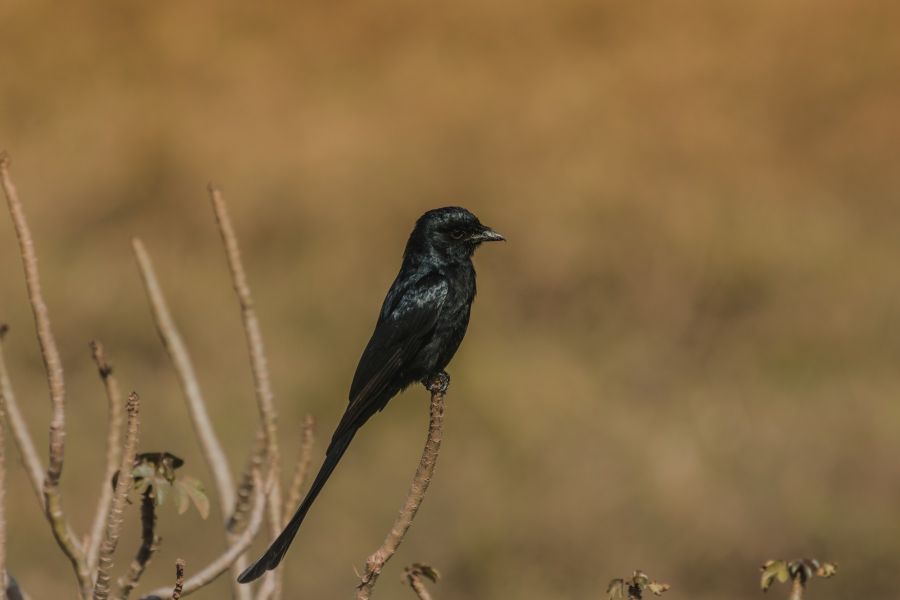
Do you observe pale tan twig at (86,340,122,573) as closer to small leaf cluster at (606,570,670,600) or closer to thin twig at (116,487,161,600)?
thin twig at (116,487,161,600)

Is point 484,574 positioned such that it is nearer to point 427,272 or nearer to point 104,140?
point 427,272

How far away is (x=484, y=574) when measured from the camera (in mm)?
7887

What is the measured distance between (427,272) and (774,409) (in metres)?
4.79

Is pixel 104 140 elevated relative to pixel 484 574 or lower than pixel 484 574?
elevated

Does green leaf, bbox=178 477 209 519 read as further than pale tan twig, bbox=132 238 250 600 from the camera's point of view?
No

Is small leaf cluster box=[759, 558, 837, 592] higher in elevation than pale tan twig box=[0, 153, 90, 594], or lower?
higher

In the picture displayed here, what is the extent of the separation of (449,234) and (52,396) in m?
2.03

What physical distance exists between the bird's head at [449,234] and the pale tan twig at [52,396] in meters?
1.94

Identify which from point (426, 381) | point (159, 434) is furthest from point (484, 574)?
point (426, 381)

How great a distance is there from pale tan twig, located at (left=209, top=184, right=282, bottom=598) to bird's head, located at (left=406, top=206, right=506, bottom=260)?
1.38 meters

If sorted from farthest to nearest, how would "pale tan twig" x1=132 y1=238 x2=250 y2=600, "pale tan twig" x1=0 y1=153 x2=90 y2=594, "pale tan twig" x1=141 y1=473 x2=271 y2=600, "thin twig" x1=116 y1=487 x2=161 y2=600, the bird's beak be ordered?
1. the bird's beak
2. "pale tan twig" x1=132 y1=238 x2=250 y2=600
3. "pale tan twig" x1=141 y1=473 x2=271 y2=600
4. "thin twig" x1=116 y1=487 x2=161 y2=600
5. "pale tan twig" x1=0 y1=153 x2=90 y2=594

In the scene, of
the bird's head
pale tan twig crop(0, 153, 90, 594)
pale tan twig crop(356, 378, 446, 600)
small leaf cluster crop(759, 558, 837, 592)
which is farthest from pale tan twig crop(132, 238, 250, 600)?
the bird's head

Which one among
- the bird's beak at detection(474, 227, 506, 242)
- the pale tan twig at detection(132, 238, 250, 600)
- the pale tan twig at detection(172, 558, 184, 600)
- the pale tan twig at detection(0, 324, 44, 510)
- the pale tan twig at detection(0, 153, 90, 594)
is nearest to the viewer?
the pale tan twig at detection(172, 558, 184, 600)

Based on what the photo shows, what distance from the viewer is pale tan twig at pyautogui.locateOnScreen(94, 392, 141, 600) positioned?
2.79m
